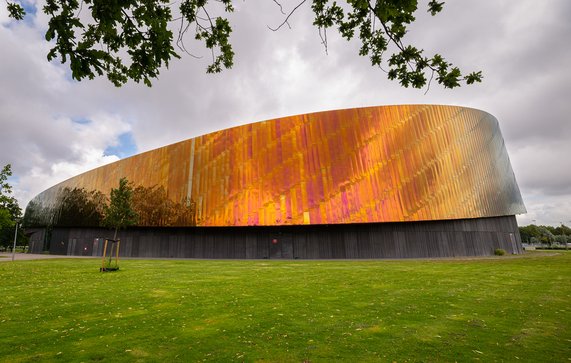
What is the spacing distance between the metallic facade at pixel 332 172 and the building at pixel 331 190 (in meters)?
0.10

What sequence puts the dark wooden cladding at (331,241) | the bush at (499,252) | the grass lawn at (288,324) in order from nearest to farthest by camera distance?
the grass lawn at (288,324), the dark wooden cladding at (331,241), the bush at (499,252)

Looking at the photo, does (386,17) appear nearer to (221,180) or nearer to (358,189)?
(358,189)

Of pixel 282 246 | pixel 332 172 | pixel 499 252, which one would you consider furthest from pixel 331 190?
pixel 499 252

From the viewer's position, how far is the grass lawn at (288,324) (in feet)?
15.3

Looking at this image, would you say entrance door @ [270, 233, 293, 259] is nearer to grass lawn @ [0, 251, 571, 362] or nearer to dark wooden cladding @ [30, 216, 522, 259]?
dark wooden cladding @ [30, 216, 522, 259]

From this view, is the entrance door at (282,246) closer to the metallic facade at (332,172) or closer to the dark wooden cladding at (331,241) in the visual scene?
the dark wooden cladding at (331,241)

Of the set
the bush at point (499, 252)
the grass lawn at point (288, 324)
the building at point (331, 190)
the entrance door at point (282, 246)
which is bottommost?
the grass lawn at point (288, 324)

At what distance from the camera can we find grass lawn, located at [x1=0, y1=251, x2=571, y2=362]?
4.66 metres

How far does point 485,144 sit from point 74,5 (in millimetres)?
39501

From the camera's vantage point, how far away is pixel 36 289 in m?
10.8

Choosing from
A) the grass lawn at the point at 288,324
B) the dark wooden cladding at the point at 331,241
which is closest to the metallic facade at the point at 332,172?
the dark wooden cladding at the point at 331,241

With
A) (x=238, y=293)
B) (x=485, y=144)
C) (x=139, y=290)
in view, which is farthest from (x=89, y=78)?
(x=485, y=144)

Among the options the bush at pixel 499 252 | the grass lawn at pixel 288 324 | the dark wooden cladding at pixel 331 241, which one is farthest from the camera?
the bush at pixel 499 252

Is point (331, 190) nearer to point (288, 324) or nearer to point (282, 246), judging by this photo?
point (282, 246)
